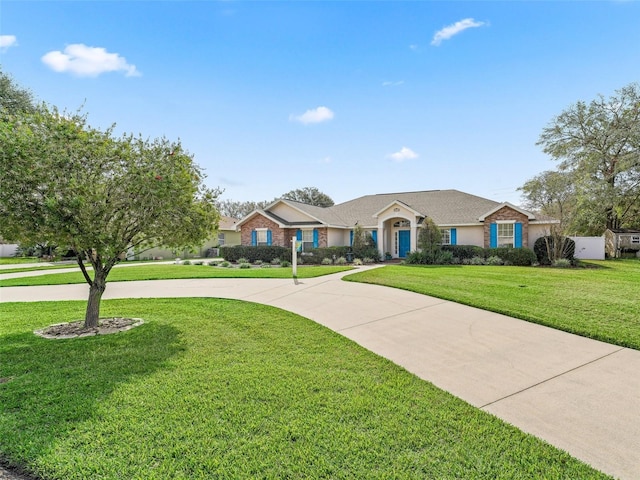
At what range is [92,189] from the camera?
574 cm

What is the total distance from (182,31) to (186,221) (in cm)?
759

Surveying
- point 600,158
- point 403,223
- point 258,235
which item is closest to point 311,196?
point 258,235

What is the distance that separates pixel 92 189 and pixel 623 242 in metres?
33.2

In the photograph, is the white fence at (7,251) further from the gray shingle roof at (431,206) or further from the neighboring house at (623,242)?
the neighboring house at (623,242)

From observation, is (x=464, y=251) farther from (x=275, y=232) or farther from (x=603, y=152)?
(x=603, y=152)

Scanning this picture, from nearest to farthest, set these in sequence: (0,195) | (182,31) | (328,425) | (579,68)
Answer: (328,425) < (0,195) < (182,31) < (579,68)

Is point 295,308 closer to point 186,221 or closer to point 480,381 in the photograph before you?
point 186,221

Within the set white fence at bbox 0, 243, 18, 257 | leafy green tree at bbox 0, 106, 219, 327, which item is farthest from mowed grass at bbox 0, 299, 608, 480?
white fence at bbox 0, 243, 18, 257

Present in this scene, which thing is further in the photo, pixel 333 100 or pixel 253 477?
pixel 333 100

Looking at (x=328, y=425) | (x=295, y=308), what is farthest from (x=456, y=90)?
(x=328, y=425)

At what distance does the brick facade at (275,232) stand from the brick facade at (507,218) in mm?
9974

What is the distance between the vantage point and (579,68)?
11.8m

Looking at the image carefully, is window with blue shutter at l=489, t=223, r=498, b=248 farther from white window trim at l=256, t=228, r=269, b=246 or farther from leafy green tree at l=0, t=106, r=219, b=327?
leafy green tree at l=0, t=106, r=219, b=327

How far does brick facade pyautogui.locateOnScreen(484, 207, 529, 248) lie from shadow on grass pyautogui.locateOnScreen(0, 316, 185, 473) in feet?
63.4
